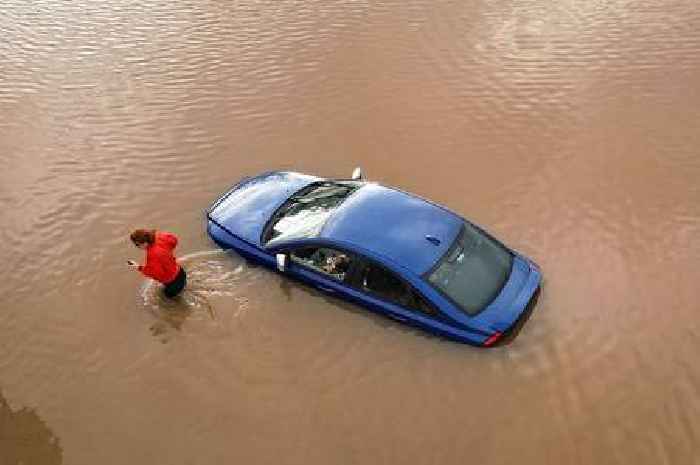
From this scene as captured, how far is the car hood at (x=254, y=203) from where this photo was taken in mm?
8227

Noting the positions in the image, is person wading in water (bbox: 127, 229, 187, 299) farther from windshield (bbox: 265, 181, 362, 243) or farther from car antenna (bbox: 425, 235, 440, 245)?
car antenna (bbox: 425, 235, 440, 245)

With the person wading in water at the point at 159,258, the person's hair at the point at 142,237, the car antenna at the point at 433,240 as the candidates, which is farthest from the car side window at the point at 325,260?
the person's hair at the point at 142,237

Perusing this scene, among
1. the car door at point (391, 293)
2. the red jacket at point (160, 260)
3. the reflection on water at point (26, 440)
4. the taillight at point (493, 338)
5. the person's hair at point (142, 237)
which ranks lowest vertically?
the reflection on water at point (26, 440)

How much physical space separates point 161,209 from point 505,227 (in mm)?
5078

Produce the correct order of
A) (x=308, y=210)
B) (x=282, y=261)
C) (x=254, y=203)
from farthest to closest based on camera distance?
(x=254, y=203) < (x=308, y=210) < (x=282, y=261)

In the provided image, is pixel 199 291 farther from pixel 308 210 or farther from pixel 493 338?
pixel 493 338

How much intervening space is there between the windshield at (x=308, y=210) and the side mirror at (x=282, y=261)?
0.71 ft

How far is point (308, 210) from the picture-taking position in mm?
8031

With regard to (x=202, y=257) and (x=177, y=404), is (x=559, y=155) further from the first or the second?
(x=177, y=404)

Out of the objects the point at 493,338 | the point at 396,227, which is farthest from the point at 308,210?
the point at 493,338

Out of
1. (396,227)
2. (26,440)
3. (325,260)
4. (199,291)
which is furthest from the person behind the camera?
(199,291)

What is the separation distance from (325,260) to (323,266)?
0.28ft

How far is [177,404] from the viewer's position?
22.8 ft

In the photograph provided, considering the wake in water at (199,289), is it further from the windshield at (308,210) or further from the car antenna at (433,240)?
the car antenna at (433,240)
